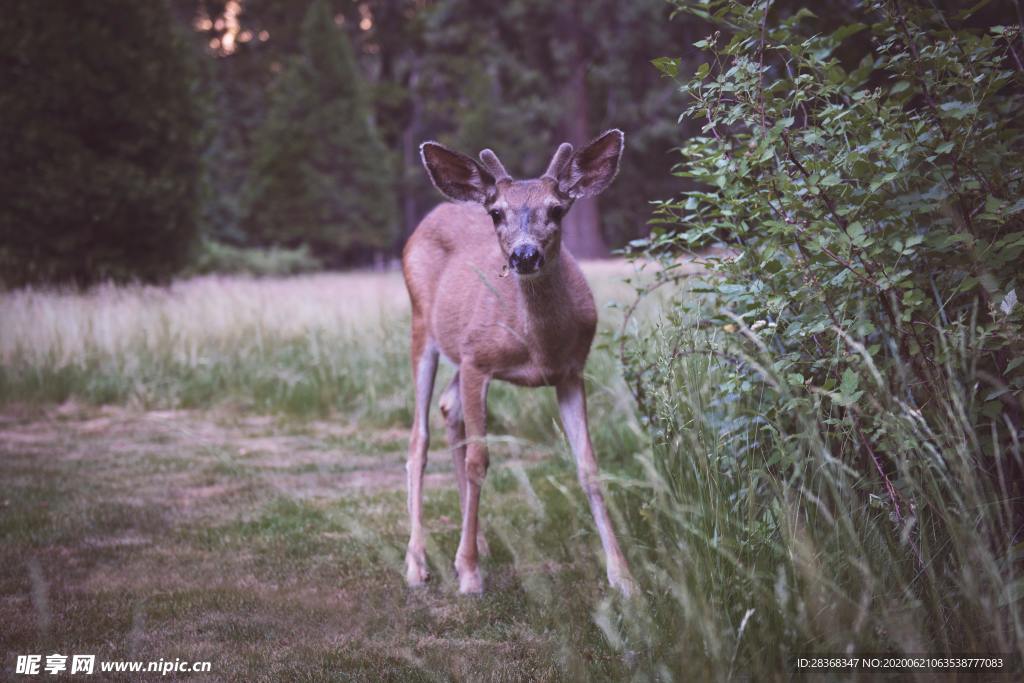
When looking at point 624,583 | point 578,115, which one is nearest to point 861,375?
point 624,583

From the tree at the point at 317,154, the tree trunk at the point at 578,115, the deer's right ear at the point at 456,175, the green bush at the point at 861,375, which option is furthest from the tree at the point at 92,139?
the tree at the point at 317,154

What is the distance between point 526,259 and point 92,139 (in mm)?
12601

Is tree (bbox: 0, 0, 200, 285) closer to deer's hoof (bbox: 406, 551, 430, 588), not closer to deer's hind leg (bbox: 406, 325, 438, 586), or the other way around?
deer's hind leg (bbox: 406, 325, 438, 586)

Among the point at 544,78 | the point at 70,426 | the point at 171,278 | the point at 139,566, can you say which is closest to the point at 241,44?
the point at 544,78

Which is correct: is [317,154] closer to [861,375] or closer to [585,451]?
[585,451]

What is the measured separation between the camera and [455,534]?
16.7ft

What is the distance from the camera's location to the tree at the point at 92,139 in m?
13.2

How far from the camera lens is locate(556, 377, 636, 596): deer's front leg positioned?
4.13 m

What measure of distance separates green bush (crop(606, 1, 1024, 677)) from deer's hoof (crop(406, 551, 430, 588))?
1.24 m

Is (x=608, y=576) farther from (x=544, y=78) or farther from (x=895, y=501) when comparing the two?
(x=544, y=78)

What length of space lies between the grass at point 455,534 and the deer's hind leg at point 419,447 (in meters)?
0.11

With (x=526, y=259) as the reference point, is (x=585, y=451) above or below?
below

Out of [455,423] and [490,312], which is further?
[455,423]

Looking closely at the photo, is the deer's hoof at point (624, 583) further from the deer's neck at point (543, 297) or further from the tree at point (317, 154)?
the tree at point (317, 154)
